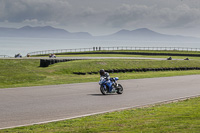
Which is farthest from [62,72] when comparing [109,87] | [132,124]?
[132,124]

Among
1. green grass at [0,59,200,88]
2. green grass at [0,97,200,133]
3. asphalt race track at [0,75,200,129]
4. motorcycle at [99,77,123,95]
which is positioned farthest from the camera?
green grass at [0,59,200,88]

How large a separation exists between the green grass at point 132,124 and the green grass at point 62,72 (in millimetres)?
13373

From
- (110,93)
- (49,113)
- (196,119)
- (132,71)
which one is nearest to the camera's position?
(196,119)

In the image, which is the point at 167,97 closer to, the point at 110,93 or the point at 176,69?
the point at 110,93

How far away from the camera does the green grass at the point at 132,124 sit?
28.0ft

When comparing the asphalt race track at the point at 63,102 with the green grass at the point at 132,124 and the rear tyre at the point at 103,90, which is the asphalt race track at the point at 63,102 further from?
the green grass at the point at 132,124

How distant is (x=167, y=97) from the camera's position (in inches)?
672

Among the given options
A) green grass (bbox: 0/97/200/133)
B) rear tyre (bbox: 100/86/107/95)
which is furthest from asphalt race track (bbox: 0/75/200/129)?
green grass (bbox: 0/97/200/133)

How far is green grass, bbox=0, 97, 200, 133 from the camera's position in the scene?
8.52 meters

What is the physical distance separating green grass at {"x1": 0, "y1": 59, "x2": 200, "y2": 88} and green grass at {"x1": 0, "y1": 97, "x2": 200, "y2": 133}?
43.9 ft

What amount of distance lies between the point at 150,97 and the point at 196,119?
7.28 meters

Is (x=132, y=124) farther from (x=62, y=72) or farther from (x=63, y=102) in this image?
(x=62, y=72)

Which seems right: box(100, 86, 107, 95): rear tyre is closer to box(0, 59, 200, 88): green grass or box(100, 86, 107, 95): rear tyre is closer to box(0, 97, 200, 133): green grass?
box(0, 97, 200, 133): green grass

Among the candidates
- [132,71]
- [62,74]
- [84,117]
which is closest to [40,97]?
[84,117]
